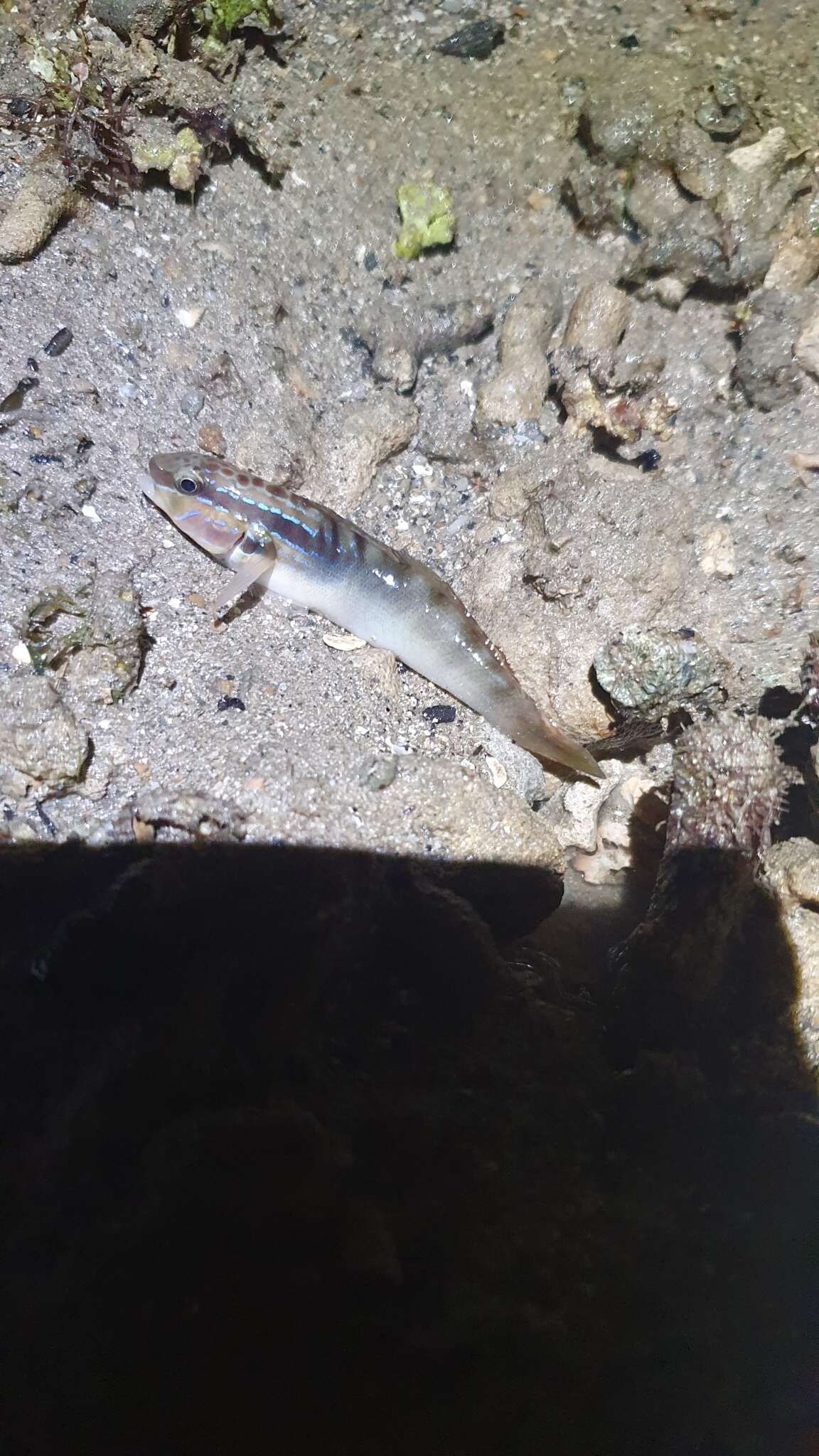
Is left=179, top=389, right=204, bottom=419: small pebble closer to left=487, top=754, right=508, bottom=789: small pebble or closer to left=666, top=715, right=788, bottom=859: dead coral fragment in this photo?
left=487, top=754, right=508, bottom=789: small pebble

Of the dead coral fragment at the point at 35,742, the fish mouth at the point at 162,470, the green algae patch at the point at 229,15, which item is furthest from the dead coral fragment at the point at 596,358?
the dead coral fragment at the point at 35,742

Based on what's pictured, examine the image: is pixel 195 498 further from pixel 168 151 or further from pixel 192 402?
pixel 168 151

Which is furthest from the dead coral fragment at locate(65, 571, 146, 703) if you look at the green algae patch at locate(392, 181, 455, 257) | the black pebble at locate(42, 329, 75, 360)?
the green algae patch at locate(392, 181, 455, 257)

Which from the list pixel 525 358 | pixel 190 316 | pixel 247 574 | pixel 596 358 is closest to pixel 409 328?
pixel 525 358

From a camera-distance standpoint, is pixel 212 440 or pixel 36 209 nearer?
pixel 36 209

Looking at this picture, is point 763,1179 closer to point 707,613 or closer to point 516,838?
point 516,838

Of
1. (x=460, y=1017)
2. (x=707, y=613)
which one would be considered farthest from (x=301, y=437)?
(x=460, y=1017)
